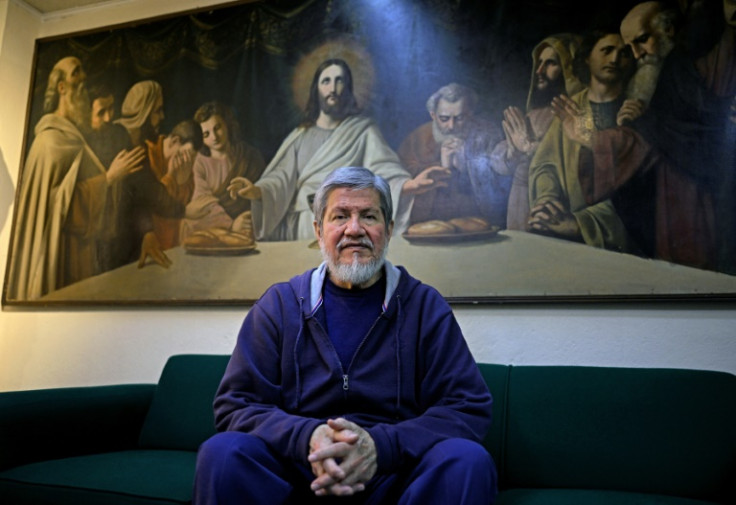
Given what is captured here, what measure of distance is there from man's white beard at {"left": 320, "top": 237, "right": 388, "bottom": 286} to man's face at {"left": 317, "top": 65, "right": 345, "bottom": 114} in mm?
1086

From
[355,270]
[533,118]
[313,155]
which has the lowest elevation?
[355,270]

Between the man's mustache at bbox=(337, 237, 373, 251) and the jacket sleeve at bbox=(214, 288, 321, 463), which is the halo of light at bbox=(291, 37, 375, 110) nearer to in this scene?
the man's mustache at bbox=(337, 237, 373, 251)

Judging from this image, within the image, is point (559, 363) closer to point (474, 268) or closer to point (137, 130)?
point (474, 268)

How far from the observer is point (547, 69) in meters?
2.27

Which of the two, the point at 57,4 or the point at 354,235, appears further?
the point at 57,4

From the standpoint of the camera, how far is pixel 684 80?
6.84 ft

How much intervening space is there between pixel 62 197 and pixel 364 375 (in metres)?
2.14

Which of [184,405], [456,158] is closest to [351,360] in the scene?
[184,405]

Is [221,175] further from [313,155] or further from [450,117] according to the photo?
[450,117]

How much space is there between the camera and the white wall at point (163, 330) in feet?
6.66

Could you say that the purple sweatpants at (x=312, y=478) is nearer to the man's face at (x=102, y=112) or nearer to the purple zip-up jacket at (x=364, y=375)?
the purple zip-up jacket at (x=364, y=375)

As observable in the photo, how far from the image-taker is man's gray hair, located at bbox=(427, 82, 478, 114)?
7.71 ft

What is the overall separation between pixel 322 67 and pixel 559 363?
1611 mm

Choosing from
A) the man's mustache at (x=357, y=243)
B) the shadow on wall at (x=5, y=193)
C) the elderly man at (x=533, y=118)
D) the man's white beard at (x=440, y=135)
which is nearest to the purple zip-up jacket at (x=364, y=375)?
the man's mustache at (x=357, y=243)
